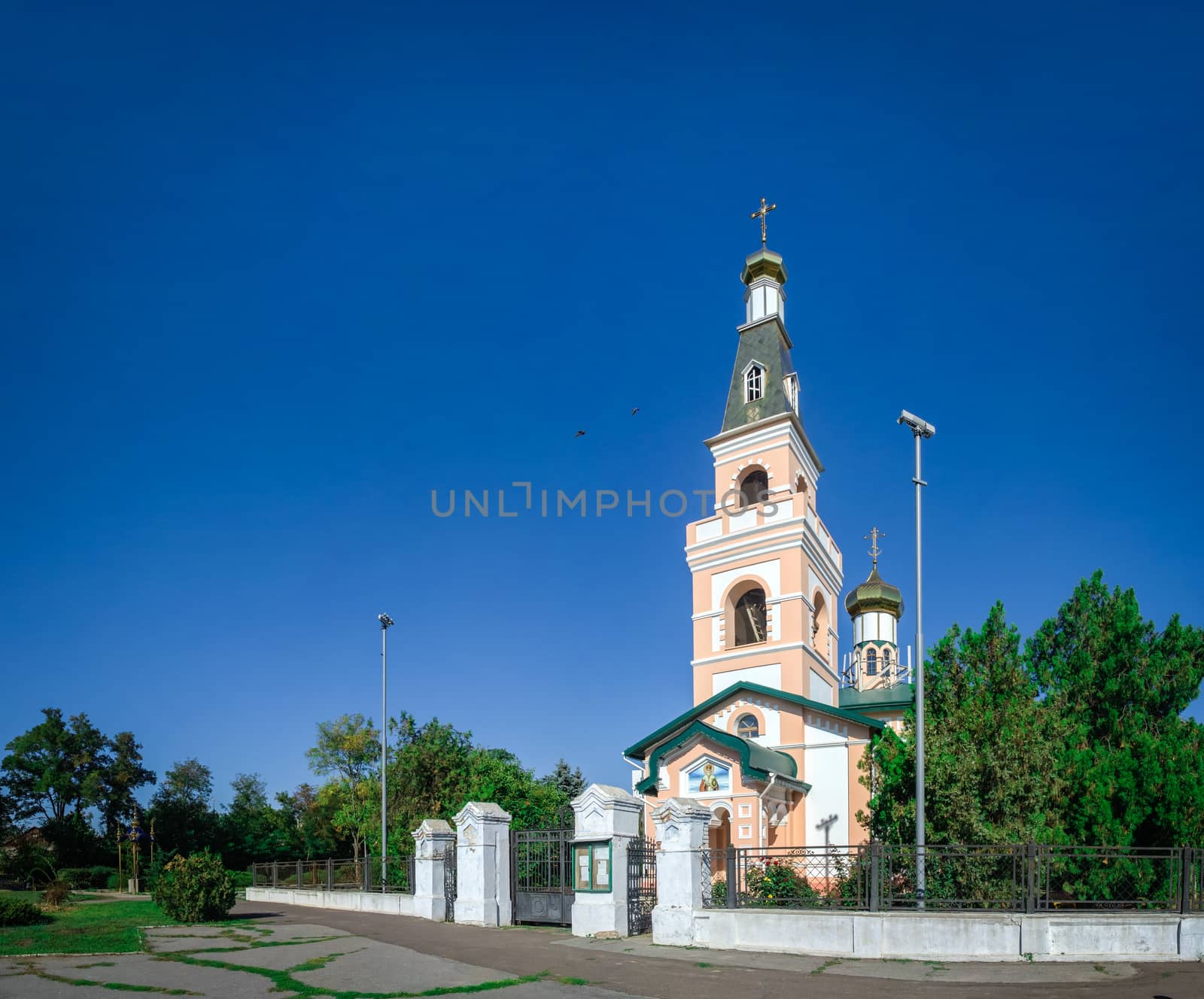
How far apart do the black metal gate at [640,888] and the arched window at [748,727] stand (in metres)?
10.9

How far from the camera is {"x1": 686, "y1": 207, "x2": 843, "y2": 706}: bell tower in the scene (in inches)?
1153

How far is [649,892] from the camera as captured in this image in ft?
57.1

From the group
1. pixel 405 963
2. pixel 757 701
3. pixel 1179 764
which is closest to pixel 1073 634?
pixel 1179 764

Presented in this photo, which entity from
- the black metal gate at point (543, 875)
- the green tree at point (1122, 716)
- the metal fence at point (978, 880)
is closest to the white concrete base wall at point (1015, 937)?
the metal fence at point (978, 880)

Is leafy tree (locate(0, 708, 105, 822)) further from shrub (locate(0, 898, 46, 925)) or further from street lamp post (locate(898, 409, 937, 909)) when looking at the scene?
street lamp post (locate(898, 409, 937, 909))

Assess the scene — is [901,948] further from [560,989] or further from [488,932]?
[488,932]

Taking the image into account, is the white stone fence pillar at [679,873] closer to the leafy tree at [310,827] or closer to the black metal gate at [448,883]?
the black metal gate at [448,883]

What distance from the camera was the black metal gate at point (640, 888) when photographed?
653 inches

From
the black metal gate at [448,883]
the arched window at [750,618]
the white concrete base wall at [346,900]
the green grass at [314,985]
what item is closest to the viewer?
the green grass at [314,985]

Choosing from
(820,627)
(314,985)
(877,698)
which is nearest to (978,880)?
(314,985)

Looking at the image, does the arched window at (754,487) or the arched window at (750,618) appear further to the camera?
the arched window at (754,487)

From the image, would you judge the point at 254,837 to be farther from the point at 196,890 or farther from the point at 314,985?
the point at 314,985

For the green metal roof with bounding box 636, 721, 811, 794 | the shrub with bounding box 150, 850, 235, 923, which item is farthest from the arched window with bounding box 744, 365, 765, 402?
the shrub with bounding box 150, 850, 235, 923

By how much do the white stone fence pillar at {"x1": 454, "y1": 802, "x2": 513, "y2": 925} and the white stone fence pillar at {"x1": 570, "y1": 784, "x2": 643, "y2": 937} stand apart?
2409mm
